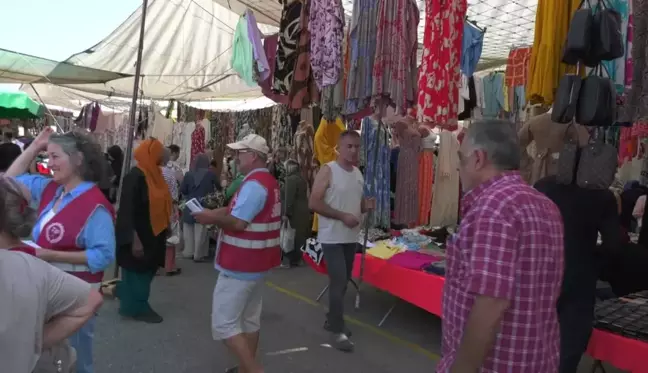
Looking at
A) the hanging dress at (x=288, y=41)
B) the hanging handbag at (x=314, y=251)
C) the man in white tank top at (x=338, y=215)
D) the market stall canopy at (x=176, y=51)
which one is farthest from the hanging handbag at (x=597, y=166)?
the market stall canopy at (x=176, y=51)

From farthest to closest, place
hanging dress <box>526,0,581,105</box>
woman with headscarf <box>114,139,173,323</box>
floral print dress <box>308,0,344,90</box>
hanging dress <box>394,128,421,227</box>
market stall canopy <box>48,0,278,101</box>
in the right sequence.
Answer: market stall canopy <box>48,0,278,101</box> → hanging dress <box>394,128,421,227</box> → woman with headscarf <box>114,139,173,323</box> → floral print dress <box>308,0,344,90</box> → hanging dress <box>526,0,581,105</box>

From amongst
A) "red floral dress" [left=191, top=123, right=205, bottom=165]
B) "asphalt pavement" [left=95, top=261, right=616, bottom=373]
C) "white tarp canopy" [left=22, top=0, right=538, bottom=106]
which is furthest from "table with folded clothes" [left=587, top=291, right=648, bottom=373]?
"red floral dress" [left=191, top=123, right=205, bottom=165]

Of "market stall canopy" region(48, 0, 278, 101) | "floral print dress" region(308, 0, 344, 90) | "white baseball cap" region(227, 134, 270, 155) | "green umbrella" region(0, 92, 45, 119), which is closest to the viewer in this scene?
"white baseball cap" region(227, 134, 270, 155)

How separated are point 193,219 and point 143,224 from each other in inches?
115

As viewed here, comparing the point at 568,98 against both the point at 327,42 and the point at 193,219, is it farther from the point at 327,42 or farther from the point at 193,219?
the point at 193,219

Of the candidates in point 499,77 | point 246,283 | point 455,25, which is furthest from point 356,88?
point 499,77

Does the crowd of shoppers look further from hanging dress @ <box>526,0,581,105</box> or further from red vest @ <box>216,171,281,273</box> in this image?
hanging dress @ <box>526,0,581,105</box>

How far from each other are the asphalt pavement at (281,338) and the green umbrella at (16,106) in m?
4.29

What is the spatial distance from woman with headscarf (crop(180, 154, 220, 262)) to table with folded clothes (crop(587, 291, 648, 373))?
19.2 ft

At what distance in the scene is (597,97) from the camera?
280 centimetres

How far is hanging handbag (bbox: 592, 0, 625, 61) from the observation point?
9.18ft

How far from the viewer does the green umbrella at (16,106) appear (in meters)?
8.57

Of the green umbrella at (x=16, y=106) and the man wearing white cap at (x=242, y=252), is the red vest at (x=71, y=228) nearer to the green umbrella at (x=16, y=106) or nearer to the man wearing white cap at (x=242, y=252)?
the man wearing white cap at (x=242, y=252)

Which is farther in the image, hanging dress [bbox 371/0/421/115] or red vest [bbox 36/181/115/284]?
hanging dress [bbox 371/0/421/115]
